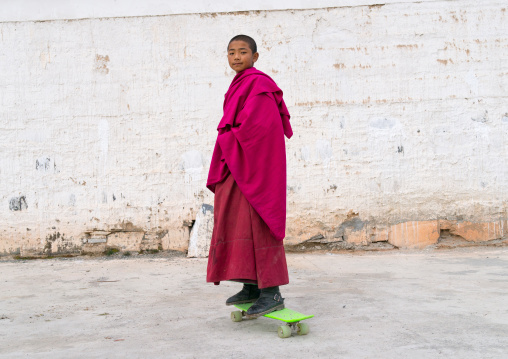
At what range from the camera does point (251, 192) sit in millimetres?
2617

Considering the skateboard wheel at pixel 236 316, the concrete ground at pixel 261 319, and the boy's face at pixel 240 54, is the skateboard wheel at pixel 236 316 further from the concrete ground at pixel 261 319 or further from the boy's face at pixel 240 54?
the boy's face at pixel 240 54

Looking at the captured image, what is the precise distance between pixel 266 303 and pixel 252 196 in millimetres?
547

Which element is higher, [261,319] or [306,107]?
[306,107]

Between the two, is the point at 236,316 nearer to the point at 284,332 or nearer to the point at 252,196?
the point at 284,332

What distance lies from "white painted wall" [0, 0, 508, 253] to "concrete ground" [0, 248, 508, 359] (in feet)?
2.22

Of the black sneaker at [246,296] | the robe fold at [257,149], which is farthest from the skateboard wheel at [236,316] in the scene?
the robe fold at [257,149]

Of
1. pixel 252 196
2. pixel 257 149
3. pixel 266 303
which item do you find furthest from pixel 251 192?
pixel 266 303

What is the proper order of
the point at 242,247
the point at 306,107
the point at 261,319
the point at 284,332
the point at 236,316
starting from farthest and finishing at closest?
1. the point at 306,107
2. the point at 261,319
3. the point at 236,316
4. the point at 242,247
5. the point at 284,332

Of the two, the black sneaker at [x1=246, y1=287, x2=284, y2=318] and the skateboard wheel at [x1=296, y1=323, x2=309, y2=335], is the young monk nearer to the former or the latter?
the black sneaker at [x1=246, y1=287, x2=284, y2=318]

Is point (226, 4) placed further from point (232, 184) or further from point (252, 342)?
point (252, 342)

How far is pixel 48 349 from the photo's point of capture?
91.6 inches

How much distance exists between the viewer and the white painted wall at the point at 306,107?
5086 mm

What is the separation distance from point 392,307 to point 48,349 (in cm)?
181

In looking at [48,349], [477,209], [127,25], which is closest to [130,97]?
[127,25]
